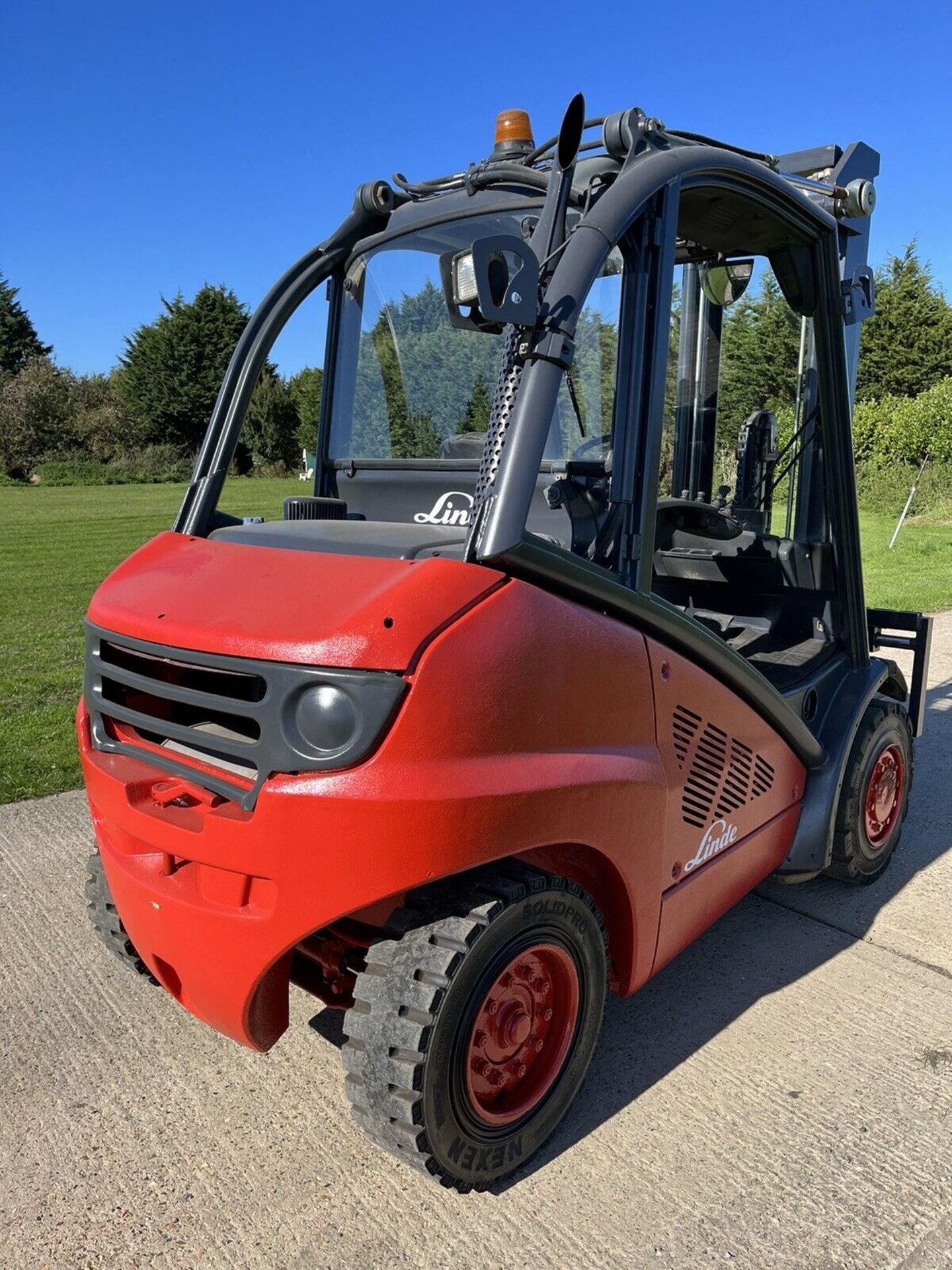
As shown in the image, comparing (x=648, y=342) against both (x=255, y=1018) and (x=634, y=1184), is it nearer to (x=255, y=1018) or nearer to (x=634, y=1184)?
(x=255, y=1018)

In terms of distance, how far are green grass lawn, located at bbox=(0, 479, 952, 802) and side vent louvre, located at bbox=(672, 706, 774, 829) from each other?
1.87 metres

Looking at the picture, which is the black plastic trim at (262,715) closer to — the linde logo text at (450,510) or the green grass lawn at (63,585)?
the linde logo text at (450,510)

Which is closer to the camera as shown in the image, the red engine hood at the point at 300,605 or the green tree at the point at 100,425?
the red engine hood at the point at 300,605

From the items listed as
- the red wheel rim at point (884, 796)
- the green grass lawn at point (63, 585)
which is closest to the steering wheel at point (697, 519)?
the red wheel rim at point (884, 796)

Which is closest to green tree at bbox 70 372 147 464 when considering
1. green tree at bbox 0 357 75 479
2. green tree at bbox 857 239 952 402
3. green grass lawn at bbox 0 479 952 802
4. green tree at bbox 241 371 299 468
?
green tree at bbox 0 357 75 479

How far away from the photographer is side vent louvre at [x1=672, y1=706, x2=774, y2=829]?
8.97 ft

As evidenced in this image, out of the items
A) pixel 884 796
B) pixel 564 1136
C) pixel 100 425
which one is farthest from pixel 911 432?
pixel 100 425

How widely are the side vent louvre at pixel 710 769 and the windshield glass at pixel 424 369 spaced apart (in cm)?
Answer: 84

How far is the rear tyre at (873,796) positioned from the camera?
12.4ft

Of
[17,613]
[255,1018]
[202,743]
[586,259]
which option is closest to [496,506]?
[586,259]

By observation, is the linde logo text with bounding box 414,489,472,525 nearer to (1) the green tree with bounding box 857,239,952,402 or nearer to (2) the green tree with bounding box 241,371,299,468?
(2) the green tree with bounding box 241,371,299,468

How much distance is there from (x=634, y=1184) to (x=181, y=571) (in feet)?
6.29

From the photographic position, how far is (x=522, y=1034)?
2424mm

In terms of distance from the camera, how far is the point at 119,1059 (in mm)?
2926
